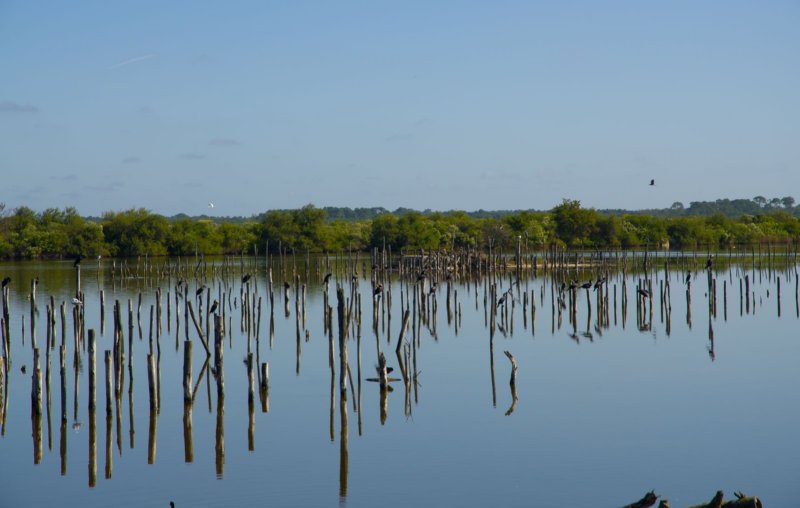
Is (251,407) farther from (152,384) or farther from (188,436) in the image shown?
(152,384)

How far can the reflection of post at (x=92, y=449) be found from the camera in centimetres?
1360

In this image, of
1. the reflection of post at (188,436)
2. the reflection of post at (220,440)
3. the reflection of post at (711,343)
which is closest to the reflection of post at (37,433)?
the reflection of post at (188,436)

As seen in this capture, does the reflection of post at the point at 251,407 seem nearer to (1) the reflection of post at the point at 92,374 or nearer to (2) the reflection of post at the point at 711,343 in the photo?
(1) the reflection of post at the point at 92,374

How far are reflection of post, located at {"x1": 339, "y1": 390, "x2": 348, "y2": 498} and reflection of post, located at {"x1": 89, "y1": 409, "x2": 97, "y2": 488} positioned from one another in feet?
11.3

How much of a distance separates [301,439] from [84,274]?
1612 inches

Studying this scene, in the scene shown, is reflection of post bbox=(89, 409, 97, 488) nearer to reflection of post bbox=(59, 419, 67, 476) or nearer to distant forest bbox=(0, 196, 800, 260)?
reflection of post bbox=(59, 419, 67, 476)

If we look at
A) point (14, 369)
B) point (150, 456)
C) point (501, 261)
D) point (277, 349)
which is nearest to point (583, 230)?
point (501, 261)

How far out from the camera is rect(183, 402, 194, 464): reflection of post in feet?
48.0

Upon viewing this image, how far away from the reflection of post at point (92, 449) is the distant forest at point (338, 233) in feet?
187

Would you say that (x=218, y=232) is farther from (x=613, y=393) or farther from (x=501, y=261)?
(x=613, y=393)

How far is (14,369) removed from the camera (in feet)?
70.3

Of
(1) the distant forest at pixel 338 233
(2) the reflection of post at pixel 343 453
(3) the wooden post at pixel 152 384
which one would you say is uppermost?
(1) the distant forest at pixel 338 233

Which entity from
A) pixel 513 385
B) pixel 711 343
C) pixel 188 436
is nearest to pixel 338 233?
pixel 711 343

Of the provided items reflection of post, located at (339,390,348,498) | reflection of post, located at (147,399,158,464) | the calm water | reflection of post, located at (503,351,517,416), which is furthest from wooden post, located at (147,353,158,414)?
reflection of post, located at (503,351,517,416)
